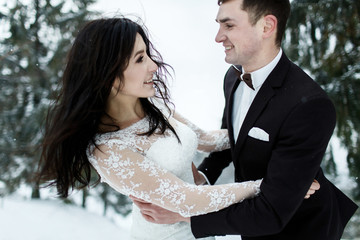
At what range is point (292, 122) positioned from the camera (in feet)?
4.69

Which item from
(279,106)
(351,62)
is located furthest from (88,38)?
(351,62)

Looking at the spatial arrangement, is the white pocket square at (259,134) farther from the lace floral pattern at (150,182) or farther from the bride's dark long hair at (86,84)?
the bride's dark long hair at (86,84)

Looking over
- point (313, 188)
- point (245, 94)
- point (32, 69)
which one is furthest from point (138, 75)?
point (32, 69)

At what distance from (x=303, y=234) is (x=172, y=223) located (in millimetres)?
640

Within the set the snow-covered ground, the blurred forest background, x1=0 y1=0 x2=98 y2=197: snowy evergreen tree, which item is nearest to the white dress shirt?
the blurred forest background

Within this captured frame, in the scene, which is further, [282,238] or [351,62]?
[351,62]

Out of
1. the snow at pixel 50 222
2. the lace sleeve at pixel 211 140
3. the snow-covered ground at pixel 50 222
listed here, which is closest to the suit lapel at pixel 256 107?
the lace sleeve at pixel 211 140

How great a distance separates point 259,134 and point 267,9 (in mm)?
601

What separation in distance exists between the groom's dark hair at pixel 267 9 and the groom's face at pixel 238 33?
0.02m

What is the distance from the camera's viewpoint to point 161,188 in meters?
1.49

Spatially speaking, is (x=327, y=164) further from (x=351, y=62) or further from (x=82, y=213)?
(x=82, y=213)

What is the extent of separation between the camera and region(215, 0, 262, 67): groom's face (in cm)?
162

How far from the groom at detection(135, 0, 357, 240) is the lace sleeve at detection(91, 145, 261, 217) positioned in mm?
61

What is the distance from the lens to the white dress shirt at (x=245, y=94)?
5.49 feet
